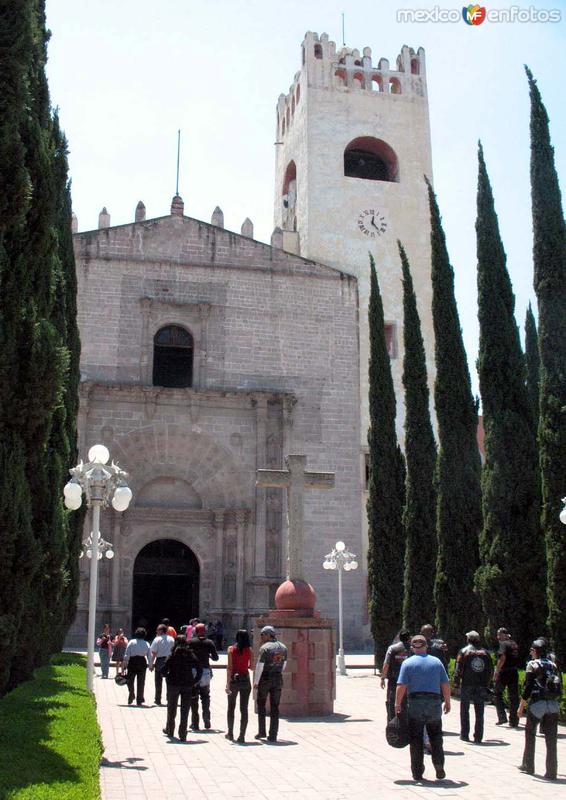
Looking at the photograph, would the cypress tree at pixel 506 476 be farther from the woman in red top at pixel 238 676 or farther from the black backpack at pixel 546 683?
the black backpack at pixel 546 683

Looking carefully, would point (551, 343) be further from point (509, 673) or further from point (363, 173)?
point (363, 173)

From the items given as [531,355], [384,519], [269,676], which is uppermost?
[531,355]

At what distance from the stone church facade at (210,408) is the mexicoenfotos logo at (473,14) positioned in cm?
1254

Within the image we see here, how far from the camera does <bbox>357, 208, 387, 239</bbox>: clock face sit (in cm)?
3338

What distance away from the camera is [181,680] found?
10.3 meters

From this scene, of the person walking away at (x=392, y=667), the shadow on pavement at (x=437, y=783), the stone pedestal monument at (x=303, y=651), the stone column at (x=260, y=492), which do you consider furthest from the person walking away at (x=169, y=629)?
the stone column at (x=260, y=492)

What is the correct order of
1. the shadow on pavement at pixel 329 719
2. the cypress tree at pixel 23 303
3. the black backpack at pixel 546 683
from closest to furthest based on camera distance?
the cypress tree at pixel 23 303 → the black backpack at pixel 546 683 → the shadow on pavement at pixel 329 719

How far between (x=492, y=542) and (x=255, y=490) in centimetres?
1198

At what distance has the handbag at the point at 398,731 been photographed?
7.88 meters

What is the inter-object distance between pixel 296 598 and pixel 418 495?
7.33m

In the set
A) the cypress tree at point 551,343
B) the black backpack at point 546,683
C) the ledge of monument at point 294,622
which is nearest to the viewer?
the black backpack at point 546,683

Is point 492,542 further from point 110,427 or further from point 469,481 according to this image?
point 110,427

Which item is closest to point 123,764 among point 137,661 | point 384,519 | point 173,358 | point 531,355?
point 137,661

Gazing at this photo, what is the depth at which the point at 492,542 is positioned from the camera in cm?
Result: 1509
